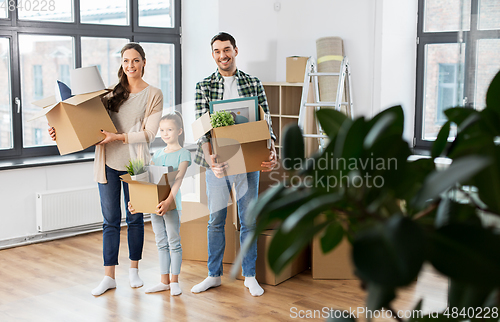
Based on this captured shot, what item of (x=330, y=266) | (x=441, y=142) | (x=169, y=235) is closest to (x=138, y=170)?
(x=169, y=235)

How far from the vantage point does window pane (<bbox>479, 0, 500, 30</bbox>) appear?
3844mm

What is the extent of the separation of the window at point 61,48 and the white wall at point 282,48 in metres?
0.23

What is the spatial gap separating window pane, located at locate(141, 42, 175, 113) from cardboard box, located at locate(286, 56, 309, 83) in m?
1.37

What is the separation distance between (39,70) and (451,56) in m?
3.66

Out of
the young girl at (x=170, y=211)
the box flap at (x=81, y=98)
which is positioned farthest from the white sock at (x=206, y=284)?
the box flap at (x=81, y=98)

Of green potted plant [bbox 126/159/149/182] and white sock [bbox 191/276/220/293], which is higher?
green potted plant [bbox 126/159/149/182]

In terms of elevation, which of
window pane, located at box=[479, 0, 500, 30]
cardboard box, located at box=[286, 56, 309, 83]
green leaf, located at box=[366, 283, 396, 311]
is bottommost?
green leaf, located at box=[366, 283, 396, 311]

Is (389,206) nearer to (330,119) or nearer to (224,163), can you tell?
(330,119)

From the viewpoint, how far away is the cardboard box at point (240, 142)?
9.25ft

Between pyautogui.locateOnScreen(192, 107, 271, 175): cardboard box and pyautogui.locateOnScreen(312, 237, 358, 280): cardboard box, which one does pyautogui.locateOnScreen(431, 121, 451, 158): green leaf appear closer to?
pyautogui.locateOnScreen(192, 107, 271, 175): cardboard box

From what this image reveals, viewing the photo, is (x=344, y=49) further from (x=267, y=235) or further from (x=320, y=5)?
(x=267, y=235)

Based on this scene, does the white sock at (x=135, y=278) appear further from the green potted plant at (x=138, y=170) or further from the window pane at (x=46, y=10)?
the window pane at (x=46, y=10)

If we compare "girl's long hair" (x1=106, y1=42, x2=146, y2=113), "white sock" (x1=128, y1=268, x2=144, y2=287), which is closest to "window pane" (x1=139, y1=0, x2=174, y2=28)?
"girl's long hair" (x1=106, y1=42, x2=146, y2=113)

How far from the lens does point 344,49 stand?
15.2 feet
